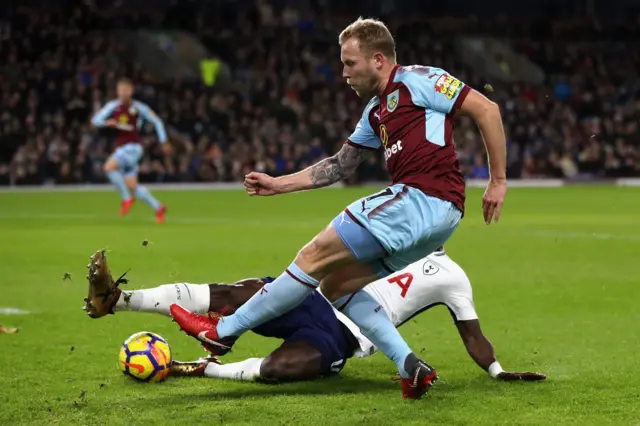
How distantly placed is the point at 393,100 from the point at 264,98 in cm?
2883

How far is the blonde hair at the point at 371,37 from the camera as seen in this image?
5.38 m

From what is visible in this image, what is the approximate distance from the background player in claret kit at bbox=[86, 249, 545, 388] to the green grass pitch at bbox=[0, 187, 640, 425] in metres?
0.11

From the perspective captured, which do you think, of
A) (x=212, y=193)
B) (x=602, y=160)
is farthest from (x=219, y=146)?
(x=602, y=160)

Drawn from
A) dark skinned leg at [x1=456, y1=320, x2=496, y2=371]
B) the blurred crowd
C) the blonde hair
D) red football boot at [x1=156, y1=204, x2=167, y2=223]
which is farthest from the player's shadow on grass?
the blurred crowd

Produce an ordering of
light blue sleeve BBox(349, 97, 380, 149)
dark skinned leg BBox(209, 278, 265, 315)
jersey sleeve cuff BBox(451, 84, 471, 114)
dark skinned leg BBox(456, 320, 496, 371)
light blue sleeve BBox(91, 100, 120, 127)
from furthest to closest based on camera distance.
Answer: light blue sleeve BBox(91, 100, 120, 127) < dark skinned leg BBox(209, 278, 265, 315) < dark skinned leg BBox(456, 320, 496, 371) < light blue sleeve BBox(349, 97, 380, 149) < jersey sleeve cuff BBox(451, 84, 471, 114)

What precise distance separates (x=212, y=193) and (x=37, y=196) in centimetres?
442

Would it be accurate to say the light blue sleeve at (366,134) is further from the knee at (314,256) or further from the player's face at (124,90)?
the player's face at (124,90)

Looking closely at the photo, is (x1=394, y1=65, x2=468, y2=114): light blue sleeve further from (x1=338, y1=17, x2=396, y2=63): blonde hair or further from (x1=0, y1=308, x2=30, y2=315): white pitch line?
(x1=0, y1=308, x2=30, y2=315): white pitch line

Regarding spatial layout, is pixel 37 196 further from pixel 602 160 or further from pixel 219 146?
pixel 602 160

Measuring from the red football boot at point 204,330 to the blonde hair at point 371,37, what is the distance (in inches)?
62.5

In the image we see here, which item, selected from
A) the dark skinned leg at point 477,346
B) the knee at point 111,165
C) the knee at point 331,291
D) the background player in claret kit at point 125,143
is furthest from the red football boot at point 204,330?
the knee at point 111,165

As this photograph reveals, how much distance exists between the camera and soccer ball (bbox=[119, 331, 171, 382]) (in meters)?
5.90

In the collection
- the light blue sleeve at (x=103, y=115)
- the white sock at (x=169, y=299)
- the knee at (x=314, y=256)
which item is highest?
the knee at (x=314, y=256)

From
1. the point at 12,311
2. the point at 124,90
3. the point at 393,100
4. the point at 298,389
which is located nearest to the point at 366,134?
the point at 393,100
